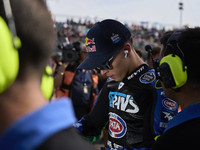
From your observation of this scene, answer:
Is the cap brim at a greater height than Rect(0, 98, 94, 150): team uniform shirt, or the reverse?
Rect(0, 98, 94, 150): team uniform shirt

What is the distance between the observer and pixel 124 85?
1601 millimetres

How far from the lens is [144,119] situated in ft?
4.56

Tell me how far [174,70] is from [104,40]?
63 centimetres

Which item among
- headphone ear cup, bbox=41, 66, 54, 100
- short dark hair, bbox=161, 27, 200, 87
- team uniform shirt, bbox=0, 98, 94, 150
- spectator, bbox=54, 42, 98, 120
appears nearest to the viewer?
team uniform shirt, bbox=0, 98, 94, 150

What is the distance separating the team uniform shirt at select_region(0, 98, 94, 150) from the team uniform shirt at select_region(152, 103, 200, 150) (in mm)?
615

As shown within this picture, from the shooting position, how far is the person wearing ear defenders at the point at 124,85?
1.43 metres

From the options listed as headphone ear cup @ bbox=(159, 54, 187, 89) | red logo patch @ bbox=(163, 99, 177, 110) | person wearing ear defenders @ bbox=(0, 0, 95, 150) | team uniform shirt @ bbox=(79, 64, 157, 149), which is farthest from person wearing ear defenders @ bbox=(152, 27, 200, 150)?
person wearing ear defenders @ bbox=(0, 0, 95, 150)

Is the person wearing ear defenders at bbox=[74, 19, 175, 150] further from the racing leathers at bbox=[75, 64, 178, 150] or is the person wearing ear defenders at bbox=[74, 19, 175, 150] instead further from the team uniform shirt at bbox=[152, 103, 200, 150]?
the team uniform shirt at bbox=[152, 103, 200, 150]

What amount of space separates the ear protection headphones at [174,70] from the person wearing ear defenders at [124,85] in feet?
0.83

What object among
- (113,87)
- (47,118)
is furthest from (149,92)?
(47,118)

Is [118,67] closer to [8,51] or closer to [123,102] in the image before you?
[123,102]

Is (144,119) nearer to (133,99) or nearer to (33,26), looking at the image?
(133,99)

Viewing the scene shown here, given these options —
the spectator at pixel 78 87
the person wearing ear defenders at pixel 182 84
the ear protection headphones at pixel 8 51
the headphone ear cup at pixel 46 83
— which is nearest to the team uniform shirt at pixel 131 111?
the person wearing ear defenders at pixel 182 84

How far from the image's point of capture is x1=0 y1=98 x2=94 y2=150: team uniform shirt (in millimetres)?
449
